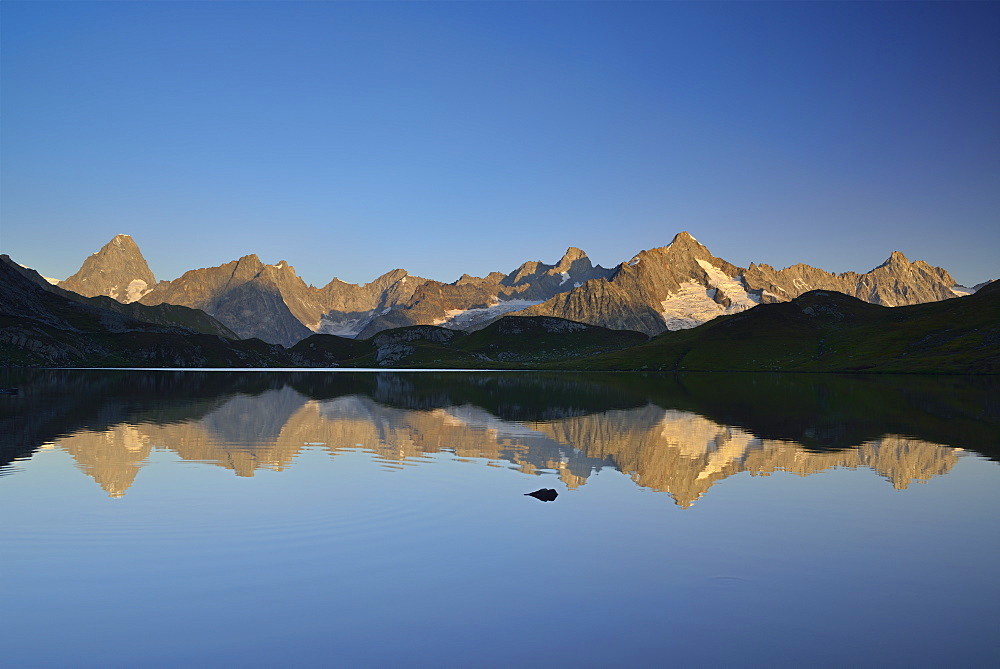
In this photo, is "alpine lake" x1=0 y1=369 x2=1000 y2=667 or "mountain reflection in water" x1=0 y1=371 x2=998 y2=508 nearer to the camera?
"alpine lake" x1=0 y1=369 x2=1000 y2=667

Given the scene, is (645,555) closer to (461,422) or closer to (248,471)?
(248,471)

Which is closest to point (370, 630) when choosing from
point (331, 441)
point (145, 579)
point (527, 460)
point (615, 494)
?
point (145, 579)

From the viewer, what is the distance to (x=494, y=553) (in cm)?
2689

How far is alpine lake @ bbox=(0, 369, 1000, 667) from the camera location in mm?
18703

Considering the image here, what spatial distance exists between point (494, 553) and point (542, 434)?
41.4m

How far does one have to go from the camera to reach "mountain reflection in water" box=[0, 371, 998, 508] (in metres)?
47.6

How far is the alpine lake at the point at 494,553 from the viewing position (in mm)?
18703

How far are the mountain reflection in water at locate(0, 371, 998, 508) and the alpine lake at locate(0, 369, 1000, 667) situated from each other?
58 cm

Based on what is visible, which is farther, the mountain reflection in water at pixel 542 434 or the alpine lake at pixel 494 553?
the mountain reflection in water at pixel 542 434

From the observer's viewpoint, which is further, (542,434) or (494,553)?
(542,434)

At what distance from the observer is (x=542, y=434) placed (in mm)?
68062

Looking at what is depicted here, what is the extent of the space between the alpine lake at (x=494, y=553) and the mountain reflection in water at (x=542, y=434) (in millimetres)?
582

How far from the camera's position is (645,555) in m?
26.8

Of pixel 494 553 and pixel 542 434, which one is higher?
pixel 542 434
